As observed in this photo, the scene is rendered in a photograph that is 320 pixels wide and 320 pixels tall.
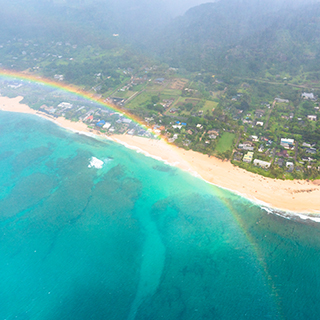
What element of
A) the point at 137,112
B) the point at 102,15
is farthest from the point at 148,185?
the point at 102,15

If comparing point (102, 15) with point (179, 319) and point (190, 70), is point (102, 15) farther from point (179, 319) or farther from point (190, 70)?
point (179, 319)

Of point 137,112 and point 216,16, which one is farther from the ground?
point 216,16

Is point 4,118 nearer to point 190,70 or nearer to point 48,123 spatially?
point 48,123

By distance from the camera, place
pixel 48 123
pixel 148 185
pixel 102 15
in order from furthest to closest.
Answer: pixel 102 15 < pixel 48 123 < pixel 148 185

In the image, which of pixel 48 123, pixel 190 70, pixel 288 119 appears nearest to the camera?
pixel 288 119

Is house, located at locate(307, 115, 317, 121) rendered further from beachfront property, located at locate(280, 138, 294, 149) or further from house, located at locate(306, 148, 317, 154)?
house, located at locate(306, 148, 317, 154)

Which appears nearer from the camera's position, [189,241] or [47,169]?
[189,241]

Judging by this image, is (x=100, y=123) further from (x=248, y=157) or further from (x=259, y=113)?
(x=259, y=113)

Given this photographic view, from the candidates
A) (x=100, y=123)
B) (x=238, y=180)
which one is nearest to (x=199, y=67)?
(x=100, y=123)
